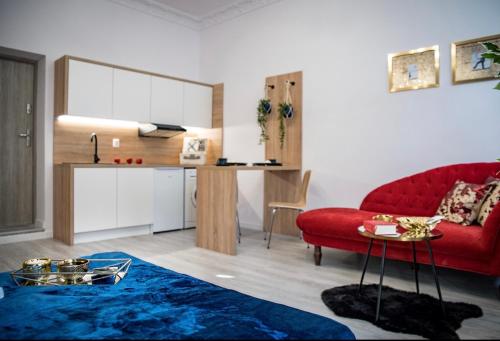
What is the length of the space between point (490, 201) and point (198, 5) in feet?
15.2

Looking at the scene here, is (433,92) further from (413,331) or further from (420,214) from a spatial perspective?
(413,331)

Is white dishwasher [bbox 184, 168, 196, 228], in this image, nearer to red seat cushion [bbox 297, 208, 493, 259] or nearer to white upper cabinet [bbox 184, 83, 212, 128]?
white upper cabinet [bbox 184, 83, 212, 128]

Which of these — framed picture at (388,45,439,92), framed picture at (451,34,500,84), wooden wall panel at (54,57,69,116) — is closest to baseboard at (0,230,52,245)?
wooden wall panel at (54,57,69,116)

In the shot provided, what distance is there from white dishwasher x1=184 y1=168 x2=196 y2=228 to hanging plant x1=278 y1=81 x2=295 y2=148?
134 cm

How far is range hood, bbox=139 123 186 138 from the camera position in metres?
5.19

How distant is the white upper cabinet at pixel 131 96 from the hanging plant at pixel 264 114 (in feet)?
4.94

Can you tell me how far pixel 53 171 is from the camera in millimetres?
4660

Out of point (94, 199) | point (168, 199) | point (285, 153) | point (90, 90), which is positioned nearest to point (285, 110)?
point (285, 153)

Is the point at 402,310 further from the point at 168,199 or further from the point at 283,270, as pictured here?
the point at 168,199

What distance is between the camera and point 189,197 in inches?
210

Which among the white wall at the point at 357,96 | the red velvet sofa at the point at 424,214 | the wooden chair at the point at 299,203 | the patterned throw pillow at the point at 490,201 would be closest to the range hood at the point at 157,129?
the white wall at the point at 357,96

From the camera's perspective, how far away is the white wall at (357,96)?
3566mm

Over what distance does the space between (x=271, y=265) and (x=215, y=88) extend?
11.2 feet

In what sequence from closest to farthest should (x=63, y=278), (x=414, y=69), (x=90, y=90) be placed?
(x=63, y=278)
(x=414, y=69)
(x=90, y=90)
